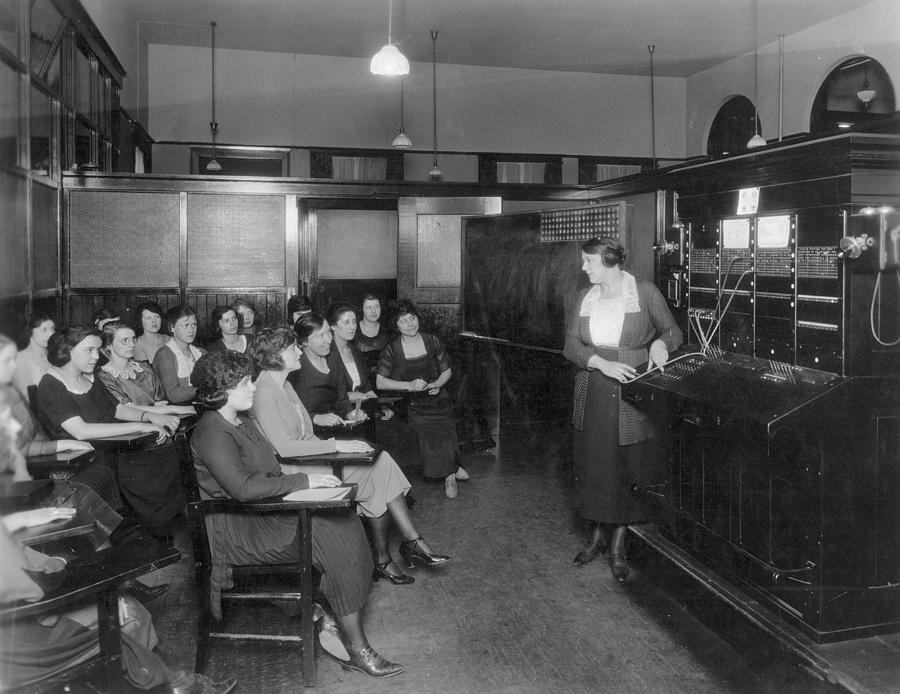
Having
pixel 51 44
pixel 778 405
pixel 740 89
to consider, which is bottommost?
pixel 778 405

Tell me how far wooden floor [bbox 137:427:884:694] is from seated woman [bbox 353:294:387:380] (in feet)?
5.51

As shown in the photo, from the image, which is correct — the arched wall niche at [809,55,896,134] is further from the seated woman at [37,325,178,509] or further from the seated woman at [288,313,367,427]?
the seated woman at [37,325,178,509]

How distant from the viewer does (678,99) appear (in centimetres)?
1170

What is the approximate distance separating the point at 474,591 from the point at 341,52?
326 inches

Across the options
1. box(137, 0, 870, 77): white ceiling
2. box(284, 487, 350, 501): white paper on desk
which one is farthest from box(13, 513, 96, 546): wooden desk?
box(137, 0, 870, 77): white ceiling

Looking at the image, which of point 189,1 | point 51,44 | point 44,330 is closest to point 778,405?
point 44,330

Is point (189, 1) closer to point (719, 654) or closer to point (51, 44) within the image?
point (51, 44)

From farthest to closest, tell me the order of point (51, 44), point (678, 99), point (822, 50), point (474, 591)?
1. point (678, 99)
2. point (822, 50)
3. point (51, 44)
4. point (474, 591)

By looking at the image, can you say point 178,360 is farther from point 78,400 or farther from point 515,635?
point 515,635

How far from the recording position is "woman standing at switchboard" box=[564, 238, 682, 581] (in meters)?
3.81

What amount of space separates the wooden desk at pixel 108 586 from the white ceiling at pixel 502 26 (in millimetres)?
6757

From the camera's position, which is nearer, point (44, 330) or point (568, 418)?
point (44, 330)

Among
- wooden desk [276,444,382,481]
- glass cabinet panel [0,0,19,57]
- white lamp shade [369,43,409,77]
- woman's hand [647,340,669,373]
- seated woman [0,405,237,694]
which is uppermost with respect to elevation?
white lamp shade [369,43,409,77]

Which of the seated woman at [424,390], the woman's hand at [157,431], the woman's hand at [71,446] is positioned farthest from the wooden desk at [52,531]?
the seated woman at [424,390]
